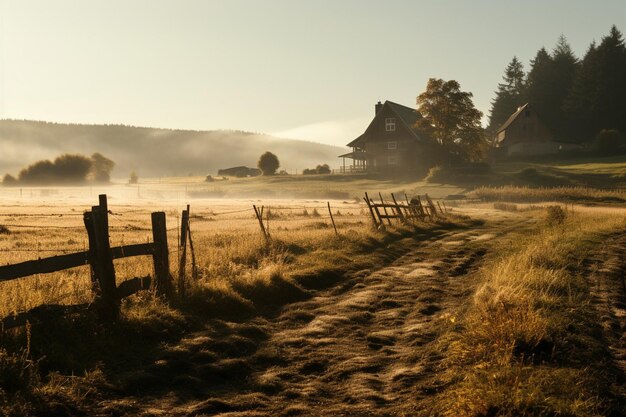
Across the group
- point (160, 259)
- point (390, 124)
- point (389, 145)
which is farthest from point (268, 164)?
point (160, 259)

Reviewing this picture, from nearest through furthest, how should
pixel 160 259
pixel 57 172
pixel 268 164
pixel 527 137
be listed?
1. pixel 160 259
2. pixel 527 137
3. pixel 268 164
4. pixel 57 172

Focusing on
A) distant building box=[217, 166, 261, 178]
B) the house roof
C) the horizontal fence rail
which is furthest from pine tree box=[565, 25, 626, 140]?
the horizontal fence rail

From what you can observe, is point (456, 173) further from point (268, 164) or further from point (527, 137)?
point (268, 164)

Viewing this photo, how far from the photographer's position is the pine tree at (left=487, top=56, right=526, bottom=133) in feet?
400

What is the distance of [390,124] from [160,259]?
75.7 m

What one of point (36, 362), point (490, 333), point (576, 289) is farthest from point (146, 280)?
point (576, 289)

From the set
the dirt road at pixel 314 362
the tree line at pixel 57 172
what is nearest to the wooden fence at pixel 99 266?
the dirt road at pixel 314 362

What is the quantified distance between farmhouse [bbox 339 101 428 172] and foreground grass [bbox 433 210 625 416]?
232ft

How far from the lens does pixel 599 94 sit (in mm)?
98812

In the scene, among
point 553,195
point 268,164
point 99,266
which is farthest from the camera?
point 268,164

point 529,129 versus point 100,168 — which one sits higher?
point 529,129

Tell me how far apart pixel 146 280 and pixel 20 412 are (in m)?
5.01

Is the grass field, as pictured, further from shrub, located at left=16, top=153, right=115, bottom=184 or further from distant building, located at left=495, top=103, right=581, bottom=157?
shrub, located at left=16, top=153, right=115, bottom=184

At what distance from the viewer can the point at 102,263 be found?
10.6m
